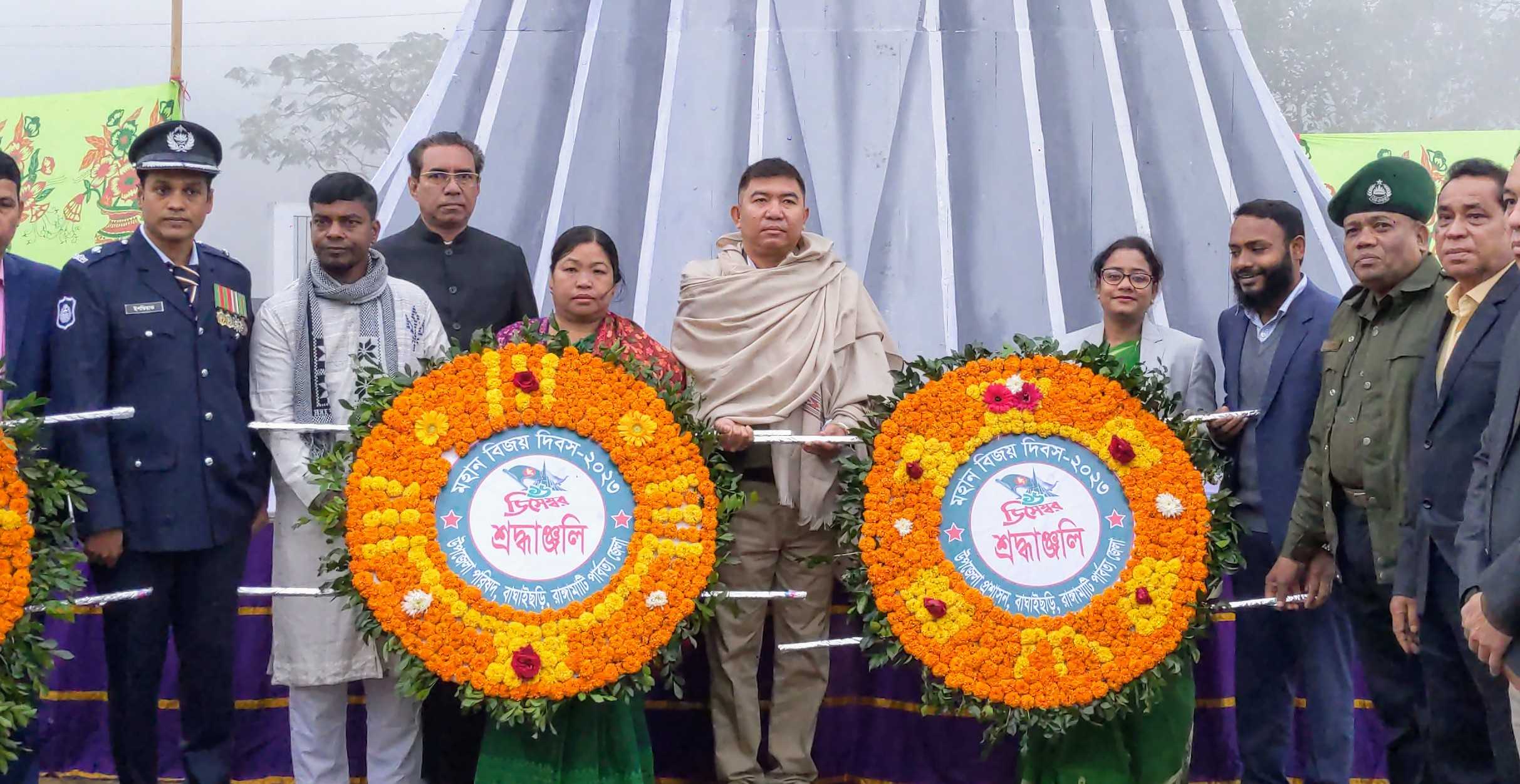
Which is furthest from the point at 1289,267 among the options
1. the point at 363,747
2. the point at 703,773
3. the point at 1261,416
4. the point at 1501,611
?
the point at 363,747

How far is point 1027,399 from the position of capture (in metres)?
3.47

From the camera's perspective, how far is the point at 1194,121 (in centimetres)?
624

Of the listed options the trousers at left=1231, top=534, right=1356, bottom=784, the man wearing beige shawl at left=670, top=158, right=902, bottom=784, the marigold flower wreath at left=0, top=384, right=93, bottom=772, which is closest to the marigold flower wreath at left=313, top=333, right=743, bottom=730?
the man wearing beige shawl at left=670, top=158, right=902, bottom=784

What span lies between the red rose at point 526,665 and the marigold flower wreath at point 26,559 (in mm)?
1078

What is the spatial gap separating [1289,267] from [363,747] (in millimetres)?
3246

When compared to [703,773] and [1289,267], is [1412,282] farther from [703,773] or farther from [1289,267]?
[703,773]

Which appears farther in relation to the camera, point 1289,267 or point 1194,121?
point 1194,121

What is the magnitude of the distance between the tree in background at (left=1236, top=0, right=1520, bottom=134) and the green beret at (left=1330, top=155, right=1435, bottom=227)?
7.38 meters

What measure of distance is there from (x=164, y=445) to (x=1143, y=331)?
2857mm

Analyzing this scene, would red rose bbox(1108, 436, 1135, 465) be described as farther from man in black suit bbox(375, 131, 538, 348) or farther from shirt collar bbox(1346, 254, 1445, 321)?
man in black suit bbox(375, 131, 538, 348)

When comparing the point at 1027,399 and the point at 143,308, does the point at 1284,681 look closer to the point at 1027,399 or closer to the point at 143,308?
the point at 1027,399

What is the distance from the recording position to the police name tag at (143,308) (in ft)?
11.6

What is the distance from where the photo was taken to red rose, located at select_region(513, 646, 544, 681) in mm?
3152

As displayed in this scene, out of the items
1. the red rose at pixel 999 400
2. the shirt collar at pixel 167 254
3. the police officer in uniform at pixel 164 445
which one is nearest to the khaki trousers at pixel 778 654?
the red rose at pixel 999 400
